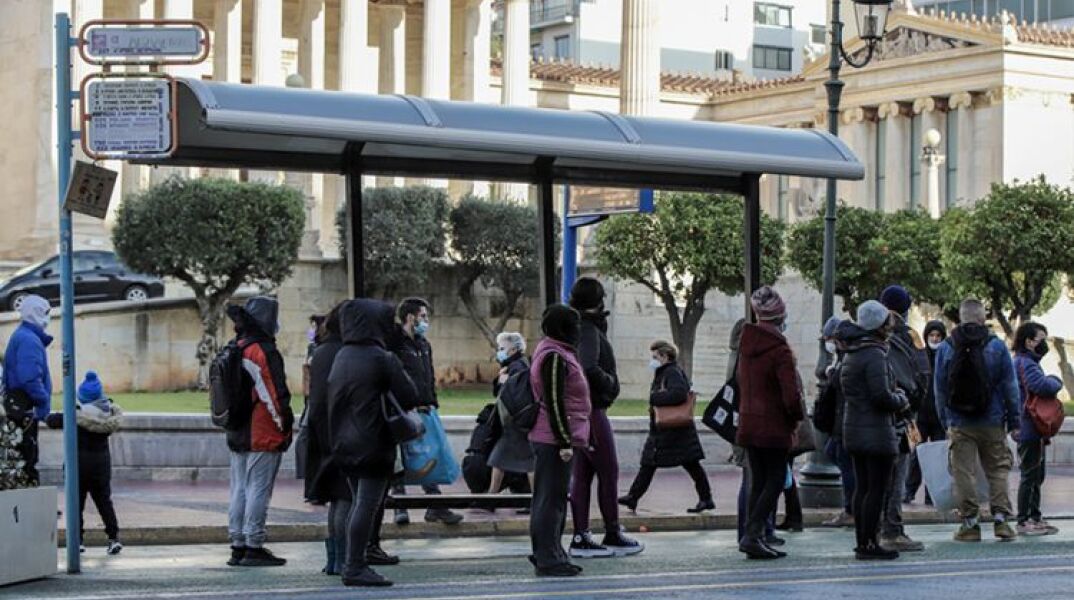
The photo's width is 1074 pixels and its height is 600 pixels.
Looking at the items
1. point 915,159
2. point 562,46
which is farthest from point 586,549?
point 562,46

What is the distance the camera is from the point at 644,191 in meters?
18.7

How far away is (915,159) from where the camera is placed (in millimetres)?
65688

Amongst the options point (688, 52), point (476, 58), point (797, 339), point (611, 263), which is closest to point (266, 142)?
point (611, 263)

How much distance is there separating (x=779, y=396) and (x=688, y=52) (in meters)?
72.5

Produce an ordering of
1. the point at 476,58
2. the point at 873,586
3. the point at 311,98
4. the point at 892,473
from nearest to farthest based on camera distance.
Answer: the point at 873,586, the point at 311,98, the point at 892,473, the point at 476,58

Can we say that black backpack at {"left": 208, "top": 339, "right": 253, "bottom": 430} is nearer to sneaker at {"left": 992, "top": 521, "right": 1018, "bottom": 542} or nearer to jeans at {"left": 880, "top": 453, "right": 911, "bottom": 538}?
jeans at {"left": 880, "top": 453, "right": 911, "bottom": 538}

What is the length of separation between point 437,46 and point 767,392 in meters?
44.5

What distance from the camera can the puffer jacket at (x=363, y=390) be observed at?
13.2 metres

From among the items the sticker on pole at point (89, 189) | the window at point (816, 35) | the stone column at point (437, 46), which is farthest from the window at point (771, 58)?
the sticker on pole at point (89, 189)

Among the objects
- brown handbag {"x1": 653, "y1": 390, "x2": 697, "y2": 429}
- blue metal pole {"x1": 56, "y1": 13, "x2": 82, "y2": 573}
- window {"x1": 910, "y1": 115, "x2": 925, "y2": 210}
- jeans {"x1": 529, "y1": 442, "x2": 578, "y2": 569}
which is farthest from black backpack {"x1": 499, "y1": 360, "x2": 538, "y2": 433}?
window {"x1": 910, "y1": 115, "x2": 925, "y2": 210}

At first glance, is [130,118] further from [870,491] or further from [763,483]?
[870,491]

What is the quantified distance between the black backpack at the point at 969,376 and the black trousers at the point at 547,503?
12.7 ft

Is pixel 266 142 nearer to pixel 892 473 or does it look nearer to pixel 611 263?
pixel 892 473

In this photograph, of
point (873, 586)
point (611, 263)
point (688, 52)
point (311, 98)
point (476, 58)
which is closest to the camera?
point (873, 586)
